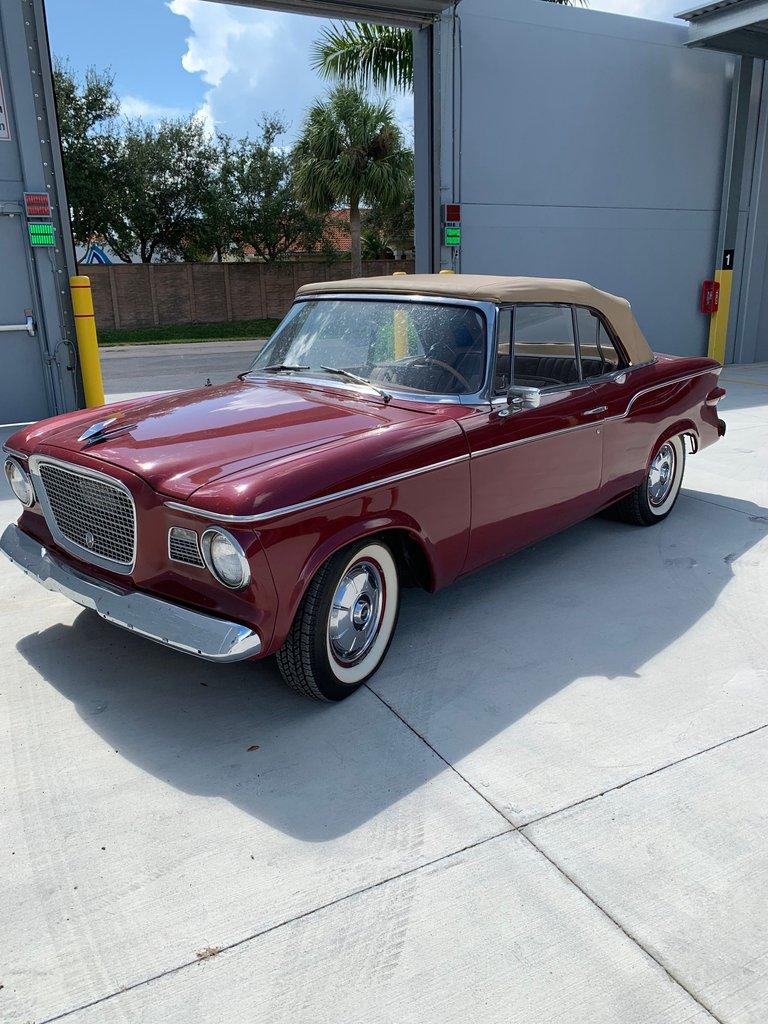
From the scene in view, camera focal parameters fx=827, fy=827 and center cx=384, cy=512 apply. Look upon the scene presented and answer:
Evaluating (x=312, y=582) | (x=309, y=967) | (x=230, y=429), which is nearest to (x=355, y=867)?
(x=309, y=967)

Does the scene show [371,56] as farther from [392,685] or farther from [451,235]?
[392,685]

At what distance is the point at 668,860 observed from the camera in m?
2.57

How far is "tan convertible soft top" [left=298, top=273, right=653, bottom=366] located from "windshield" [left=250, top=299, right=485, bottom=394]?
9 centimetres

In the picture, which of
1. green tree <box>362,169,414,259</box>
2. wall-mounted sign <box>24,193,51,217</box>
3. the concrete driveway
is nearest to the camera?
the concrete driveway

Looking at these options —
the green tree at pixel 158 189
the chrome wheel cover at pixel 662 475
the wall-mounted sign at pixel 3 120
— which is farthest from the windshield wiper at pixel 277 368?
the green tree at pixel 158 189

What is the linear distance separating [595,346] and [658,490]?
1.33 metres

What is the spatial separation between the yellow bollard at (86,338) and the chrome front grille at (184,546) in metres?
6.07

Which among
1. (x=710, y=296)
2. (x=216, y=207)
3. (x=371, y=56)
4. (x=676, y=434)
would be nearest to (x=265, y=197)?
(x=216, y=207)

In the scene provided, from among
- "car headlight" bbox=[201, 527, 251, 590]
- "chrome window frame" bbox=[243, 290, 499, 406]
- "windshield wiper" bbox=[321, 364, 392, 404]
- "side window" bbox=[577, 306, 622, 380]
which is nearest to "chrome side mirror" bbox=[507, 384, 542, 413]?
"chrome window frame" bbox=[243, 290, 499, 406]

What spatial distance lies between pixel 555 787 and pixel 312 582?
116 cm

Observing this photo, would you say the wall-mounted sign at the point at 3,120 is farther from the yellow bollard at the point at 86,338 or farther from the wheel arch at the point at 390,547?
the wheel arch at the point at 390,547

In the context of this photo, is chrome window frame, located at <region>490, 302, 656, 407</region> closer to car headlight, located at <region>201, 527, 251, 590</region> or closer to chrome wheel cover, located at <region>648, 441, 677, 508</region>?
chrome wheel cover, located at <region>648, 441, 677, 508</region>

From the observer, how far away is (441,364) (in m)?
4.02

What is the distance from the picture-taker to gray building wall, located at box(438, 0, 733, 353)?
1055 cm
